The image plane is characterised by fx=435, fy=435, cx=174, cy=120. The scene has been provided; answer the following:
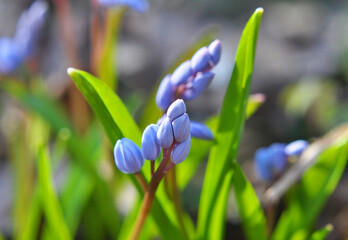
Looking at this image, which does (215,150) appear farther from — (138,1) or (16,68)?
(16,68)

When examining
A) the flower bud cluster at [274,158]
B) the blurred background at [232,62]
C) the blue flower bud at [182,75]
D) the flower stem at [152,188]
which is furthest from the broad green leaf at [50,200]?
the blurred background at [232,62]

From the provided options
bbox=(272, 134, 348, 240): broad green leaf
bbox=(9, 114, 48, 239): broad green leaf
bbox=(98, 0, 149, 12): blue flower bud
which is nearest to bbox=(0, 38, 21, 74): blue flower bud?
bbox=(9, 114, 48, 239): broad green leaf

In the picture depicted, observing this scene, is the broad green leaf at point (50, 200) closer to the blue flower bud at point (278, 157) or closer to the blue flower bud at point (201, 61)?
the blue flower bud at point (201, 61)

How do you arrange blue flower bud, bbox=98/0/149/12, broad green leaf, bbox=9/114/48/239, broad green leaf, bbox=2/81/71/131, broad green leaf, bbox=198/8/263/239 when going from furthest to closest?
1. broad green leaf, bbox=9/114/48/239
2. broad green leaf, bbox=2/81/71/131
3. blue flower bud, bbox=98/0/149/12
4. broad green leaf, bbox=198/8/263/239

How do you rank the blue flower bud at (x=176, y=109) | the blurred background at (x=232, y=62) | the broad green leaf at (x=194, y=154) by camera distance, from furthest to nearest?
the blurred background at (x=232, y=62) → the broad green leaf at (x=194, y=154) → the blue flower bud at (x=176, y=109)

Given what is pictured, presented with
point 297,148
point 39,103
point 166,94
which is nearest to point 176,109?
point 166,94

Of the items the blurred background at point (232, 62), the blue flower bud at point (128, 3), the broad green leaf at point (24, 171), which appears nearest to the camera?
the blue flower bud at point (128, 3)

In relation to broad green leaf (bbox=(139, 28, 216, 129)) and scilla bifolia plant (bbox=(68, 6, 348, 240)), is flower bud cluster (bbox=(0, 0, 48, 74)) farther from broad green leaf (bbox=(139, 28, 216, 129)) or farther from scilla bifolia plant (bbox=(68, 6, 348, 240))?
scilla bifolia plant (bbox=(68, 6, 348, 240))

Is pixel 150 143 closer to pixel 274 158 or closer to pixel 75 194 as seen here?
pixel 274 158
